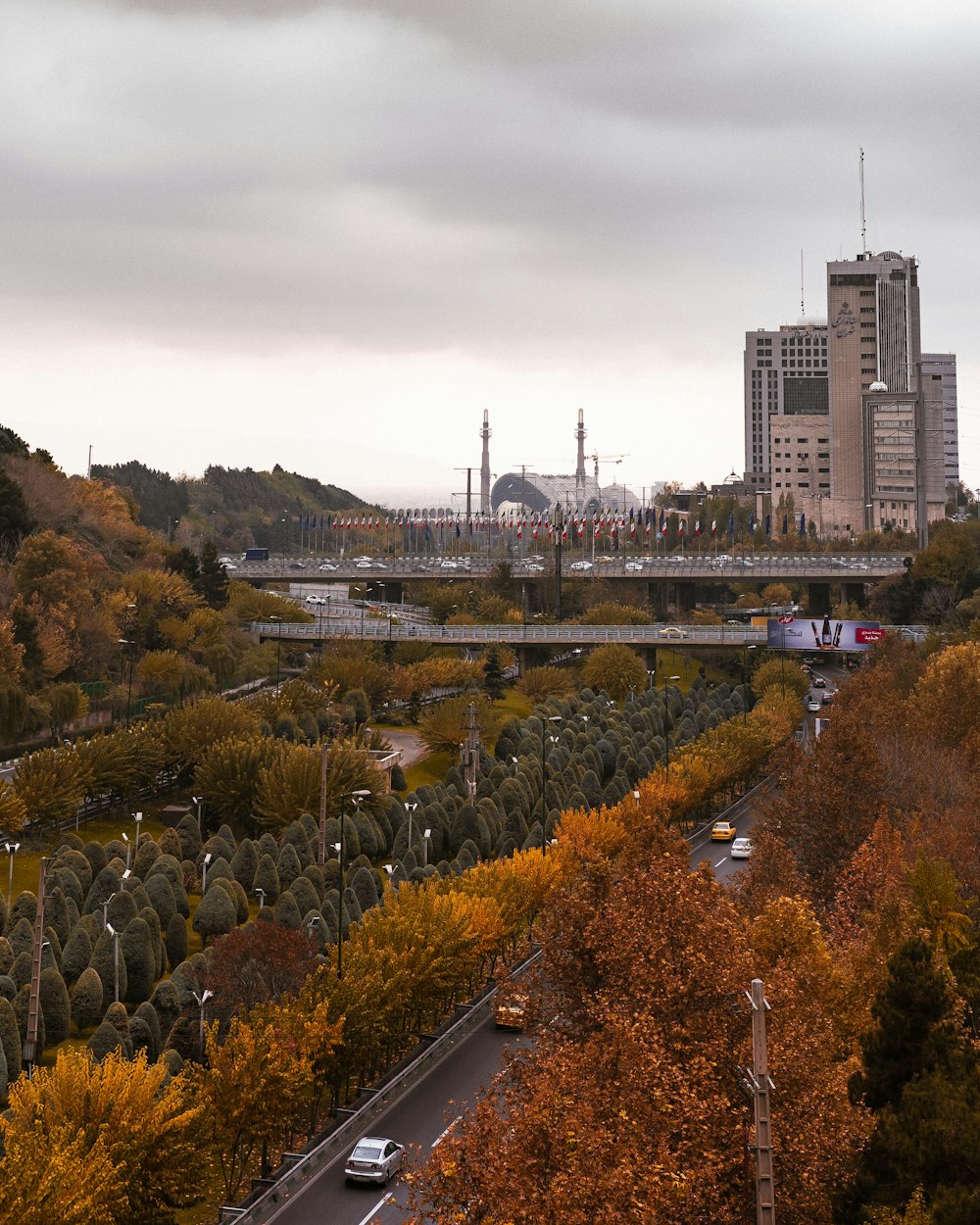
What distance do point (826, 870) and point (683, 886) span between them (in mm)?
20266

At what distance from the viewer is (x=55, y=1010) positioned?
4009cm

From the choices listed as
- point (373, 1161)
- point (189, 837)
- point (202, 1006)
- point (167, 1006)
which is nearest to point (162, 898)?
point (167, 1006)

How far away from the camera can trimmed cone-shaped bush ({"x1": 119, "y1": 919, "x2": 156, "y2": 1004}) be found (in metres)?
44.2

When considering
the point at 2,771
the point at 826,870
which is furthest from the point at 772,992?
the point at 2,771

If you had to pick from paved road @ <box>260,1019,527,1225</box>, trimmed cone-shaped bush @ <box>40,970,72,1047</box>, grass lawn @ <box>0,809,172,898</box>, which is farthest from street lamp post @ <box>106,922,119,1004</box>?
paved road @ <box>260,1019,527,1225</box>

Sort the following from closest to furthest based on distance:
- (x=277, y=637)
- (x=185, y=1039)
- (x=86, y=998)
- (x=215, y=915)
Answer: (x=185, y=1039) < (x=86, y=998) < (x=215, y=915) < (x=277, y=637)

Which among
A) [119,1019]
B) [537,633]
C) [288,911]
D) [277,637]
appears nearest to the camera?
[119,1019]

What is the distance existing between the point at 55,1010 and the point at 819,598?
11493cm

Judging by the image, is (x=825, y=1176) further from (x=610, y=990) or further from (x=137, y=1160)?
(x=137, y=1160)

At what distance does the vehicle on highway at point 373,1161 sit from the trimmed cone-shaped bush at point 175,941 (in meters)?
16.8

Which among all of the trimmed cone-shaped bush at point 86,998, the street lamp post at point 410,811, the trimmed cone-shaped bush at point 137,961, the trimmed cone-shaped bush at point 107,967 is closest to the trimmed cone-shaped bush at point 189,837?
the street lamp post at point 410,811

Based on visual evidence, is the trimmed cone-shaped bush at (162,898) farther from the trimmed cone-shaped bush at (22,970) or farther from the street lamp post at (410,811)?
the street lamp post at (410,811)

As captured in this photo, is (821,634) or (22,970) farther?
(821,634)

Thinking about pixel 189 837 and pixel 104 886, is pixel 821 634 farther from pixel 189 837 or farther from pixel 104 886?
pixel 104 886
